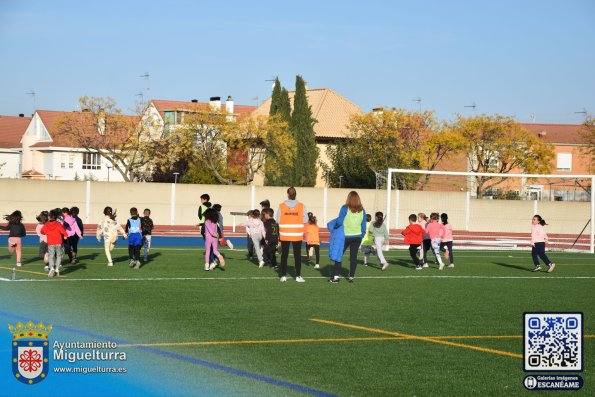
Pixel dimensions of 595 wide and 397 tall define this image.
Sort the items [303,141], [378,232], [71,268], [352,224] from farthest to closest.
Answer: [303,141]
[378,232]
[71,268]
[352,224]

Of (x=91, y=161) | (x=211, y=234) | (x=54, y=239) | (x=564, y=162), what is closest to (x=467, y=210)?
(x=211, y=234)

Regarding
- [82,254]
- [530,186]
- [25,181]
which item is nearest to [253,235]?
[82,254]

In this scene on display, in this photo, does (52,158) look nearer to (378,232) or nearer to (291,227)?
(378,232)

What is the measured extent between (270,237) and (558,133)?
78735 millimetres

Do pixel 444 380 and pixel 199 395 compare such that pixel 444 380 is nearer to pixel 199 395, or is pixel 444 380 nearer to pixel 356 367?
pixel 356 367

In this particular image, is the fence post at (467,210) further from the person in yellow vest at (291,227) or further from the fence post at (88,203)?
the person in yellow vest at (291,227)

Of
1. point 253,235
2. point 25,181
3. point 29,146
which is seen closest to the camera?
point 253,235

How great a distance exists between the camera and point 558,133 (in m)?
97.9

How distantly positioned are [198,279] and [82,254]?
8.23 m

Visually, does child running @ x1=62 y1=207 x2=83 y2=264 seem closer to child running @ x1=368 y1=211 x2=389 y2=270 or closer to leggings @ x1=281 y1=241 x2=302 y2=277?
leggings @ x1=281 y1=241 x2=302 y2=277

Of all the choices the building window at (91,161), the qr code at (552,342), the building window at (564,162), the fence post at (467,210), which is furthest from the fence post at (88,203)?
the building window at (564,162)

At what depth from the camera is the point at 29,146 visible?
93188mm

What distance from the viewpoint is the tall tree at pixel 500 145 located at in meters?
68.1

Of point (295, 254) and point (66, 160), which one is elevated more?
point (66, 160)
